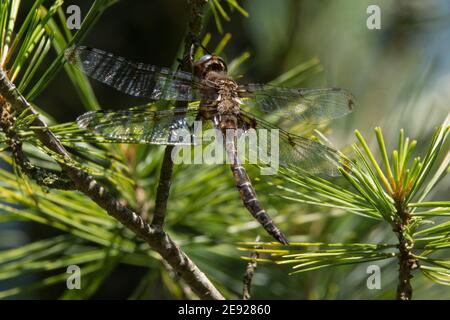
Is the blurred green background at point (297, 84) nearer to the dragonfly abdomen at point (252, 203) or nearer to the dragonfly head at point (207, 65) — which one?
the dragonfly abdomen at point (252, 203)

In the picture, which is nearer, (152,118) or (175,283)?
(152,118)

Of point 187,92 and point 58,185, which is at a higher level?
point 187,92

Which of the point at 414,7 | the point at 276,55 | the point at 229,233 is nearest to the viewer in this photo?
the point at 229,233

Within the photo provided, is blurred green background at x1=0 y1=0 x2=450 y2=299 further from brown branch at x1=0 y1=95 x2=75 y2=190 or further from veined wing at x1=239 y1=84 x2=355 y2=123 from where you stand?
brown branch at x1=0 y1=95 x2=75 y2=190

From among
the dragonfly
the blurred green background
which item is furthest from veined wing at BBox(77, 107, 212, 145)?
the blurred green background

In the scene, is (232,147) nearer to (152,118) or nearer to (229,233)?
(152,118)
